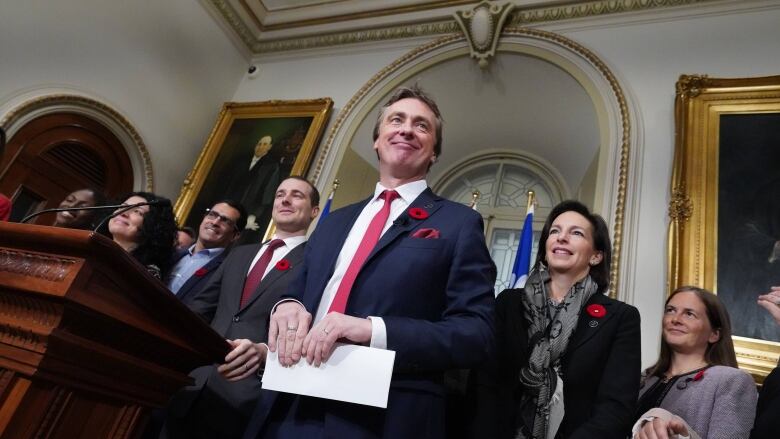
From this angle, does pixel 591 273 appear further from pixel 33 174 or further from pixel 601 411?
pixel 33 174

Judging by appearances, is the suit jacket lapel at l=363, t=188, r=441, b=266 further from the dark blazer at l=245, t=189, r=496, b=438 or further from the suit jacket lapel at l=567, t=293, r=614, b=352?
the suit jacket lapel at l=567, t=293, r=614, b=352

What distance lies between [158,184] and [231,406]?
435cm

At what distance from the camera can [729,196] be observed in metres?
3.49

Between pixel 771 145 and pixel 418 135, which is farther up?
pixel 771 145

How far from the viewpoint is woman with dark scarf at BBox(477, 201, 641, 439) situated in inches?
58.9

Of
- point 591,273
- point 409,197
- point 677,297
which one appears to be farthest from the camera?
point 677,297

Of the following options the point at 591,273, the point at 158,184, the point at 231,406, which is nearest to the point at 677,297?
the point at 591,273

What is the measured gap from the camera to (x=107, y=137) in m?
4.95

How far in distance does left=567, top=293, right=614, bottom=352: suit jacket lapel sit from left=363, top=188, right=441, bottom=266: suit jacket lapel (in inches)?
26.8

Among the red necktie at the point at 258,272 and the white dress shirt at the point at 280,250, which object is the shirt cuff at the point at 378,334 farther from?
the white dress shirt at the point at 280,250

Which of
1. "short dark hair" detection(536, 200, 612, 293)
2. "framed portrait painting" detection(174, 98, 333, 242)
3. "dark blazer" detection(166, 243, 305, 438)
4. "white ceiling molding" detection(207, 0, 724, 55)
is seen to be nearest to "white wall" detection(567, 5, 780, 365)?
"white ceiling molding" detection(207, 0, 724, 55)

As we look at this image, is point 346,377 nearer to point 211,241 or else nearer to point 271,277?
point 271,277

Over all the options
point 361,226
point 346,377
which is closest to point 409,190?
point 361,226

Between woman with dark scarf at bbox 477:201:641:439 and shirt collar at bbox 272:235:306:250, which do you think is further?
shirt collar at bbox 272:235:306:250
